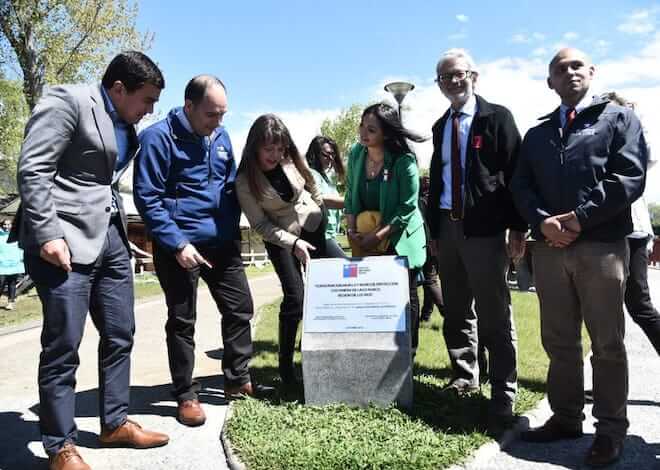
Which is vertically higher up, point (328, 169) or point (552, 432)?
point (328, 169)

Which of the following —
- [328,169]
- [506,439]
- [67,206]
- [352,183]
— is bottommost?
[506,439]

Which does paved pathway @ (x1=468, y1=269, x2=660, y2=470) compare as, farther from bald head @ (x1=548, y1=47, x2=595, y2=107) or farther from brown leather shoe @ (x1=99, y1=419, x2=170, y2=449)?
bald head @ (x1=548, y1=47, x2=595, y2=107)

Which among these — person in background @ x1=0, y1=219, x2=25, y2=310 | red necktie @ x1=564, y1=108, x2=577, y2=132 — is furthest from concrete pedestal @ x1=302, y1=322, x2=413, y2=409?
person in background @ x1=0, y1=219, x2=25, y2=310

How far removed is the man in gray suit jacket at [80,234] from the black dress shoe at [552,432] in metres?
2.37

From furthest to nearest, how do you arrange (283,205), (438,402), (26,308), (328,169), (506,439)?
(26,308), (328,169), (283,205), (438,402), (506,439)

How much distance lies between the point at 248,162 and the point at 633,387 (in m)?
3.78

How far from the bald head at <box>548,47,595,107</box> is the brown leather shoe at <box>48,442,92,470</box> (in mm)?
3562

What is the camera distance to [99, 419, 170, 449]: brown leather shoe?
3416mm

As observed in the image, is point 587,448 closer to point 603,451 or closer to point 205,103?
point 603,451

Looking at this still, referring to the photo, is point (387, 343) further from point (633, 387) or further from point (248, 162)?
point (633, 387)

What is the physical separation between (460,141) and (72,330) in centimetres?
277

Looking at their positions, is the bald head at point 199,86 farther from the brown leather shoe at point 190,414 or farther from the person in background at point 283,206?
the brown leather shoe at point 190,414

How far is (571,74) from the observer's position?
3.19 meters

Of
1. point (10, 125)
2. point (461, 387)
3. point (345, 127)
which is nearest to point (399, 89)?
point (461, 387)
